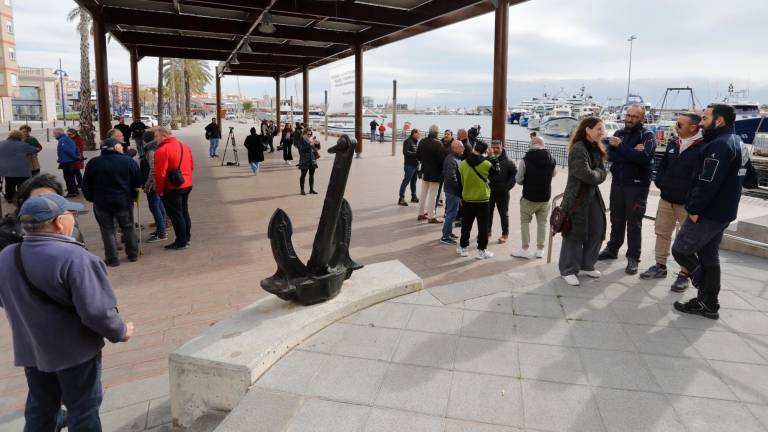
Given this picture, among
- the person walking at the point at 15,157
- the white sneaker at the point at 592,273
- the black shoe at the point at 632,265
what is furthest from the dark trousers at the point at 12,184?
the black shoe at the point at 632,265

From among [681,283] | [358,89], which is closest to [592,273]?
[681,283]

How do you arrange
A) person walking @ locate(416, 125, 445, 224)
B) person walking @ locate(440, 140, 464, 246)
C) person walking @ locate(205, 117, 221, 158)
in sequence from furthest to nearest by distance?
person walking @ locate(205, 117, 221, 158) < person walking @ locate(416, 125, 445, 224) < person walking @ locate(440, 140, 464, 246)

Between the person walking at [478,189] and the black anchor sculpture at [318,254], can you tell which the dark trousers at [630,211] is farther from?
the black anchor sculpture at [318,254]

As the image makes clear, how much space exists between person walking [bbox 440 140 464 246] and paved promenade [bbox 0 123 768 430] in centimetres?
30

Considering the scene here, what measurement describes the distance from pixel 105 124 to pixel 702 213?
47.7 ft

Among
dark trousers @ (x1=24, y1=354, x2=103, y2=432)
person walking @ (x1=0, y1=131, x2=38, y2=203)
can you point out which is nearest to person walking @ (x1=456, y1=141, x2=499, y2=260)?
dark trousers @ (x1=24, y1=354, x2=103, y2=432)

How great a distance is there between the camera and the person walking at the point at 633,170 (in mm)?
5180

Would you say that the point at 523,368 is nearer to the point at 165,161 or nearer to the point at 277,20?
the point at 165,161

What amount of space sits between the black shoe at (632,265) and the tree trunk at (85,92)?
2159 cm

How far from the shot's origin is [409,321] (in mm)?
3939

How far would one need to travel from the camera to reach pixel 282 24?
15.5 m

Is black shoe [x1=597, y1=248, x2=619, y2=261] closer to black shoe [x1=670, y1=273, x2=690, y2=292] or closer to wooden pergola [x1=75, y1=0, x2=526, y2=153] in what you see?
black shoe [x1=670, y1=273, x2=690, y2=292]

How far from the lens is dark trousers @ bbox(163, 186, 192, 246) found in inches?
267

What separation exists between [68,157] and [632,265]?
413 inches
